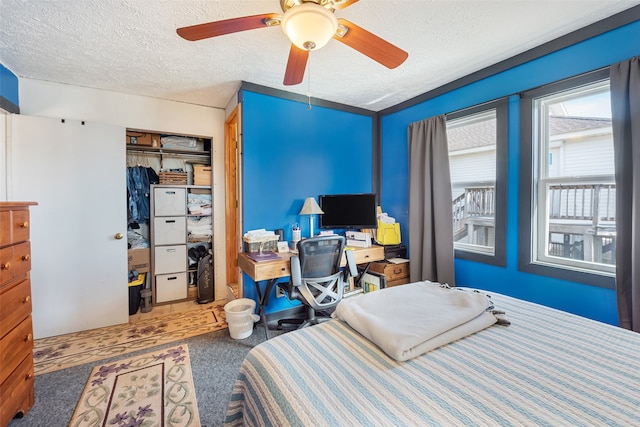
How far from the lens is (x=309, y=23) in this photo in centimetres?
118

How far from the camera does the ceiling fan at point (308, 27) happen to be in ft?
3.85

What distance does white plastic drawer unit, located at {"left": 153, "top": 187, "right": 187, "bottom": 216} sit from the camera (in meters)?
3.11

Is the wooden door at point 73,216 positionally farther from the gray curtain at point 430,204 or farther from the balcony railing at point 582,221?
the balcony railing at point 582,221

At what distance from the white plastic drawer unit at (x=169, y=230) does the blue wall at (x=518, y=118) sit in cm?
278

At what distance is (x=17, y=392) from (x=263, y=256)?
1.63 m

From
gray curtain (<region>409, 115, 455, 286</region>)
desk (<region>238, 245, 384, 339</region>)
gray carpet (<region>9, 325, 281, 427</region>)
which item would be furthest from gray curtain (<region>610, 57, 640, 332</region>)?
gray carpet (<region>9, 325, 281, 427</region>)

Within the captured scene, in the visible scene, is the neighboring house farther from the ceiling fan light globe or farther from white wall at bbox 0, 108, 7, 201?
white wall at bbox 0, 108, 7, 201

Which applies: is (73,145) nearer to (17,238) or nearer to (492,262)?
(17,238)

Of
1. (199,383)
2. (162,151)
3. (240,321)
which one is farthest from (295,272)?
(162,151)

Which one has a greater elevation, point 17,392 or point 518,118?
point 518,118

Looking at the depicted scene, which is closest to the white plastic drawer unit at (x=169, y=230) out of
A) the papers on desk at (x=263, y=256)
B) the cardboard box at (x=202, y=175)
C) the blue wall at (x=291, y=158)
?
the cardboard box at (x=202, y=175)

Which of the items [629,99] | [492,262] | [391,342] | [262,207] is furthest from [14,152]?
[629,99]

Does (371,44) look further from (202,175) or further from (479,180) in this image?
(202,175)

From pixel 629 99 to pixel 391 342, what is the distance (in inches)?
83.0
